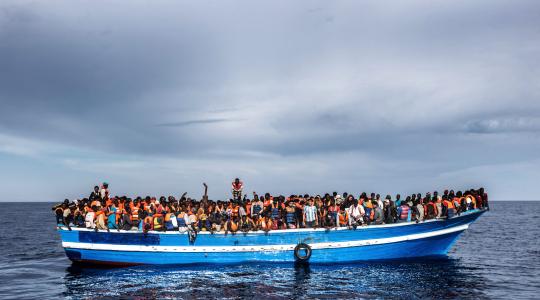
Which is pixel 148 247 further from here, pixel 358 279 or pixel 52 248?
pixel 52 248

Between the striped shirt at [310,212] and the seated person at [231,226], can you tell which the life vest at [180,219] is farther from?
the striped shirt at [310,212]

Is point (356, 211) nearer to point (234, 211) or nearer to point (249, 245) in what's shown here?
point (249, 245)

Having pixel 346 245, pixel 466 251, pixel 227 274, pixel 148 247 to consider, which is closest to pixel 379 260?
pixel 346 245

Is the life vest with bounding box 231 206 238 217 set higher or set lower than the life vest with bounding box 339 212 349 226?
higher

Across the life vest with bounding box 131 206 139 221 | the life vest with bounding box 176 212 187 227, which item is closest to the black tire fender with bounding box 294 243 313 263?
the life vest with bounding box 176 212 187 227

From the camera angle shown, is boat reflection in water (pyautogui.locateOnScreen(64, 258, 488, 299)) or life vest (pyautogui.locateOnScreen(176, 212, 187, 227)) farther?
life vest (pyautogui.locateOnScreen(176, 212, 187, 227))

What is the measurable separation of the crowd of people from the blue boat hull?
1.52ft

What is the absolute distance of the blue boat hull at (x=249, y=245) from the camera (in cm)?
2483

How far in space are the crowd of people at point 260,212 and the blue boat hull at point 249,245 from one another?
46cm

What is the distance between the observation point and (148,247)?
25.2 meters

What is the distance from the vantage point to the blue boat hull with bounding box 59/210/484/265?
24.8 metres

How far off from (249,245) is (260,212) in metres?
2.02

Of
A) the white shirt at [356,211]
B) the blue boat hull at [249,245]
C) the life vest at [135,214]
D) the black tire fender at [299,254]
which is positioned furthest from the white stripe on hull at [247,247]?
the white shirt at [356,211]

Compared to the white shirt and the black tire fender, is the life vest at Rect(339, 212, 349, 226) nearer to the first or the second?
the white shirt
